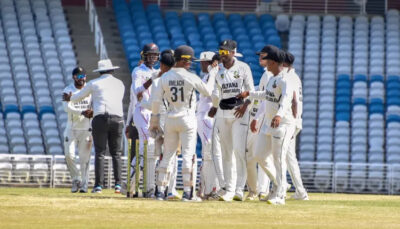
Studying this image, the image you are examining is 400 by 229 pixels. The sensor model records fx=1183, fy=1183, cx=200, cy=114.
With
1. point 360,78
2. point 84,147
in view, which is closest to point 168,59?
point 84,147

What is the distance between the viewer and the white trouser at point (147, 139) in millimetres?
18141

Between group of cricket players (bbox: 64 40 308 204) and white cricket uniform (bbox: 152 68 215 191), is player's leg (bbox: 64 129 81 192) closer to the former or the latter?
group of cricket players (bbox: 64 40 308 204)

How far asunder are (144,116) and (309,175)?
985cm

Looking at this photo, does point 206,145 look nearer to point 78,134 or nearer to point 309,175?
point 78,134

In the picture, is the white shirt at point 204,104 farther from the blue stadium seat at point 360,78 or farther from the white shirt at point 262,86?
the blue stadium seat at point 360,78

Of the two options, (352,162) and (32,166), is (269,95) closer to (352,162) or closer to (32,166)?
(32,166)

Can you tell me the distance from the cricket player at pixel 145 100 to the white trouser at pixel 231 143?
114cm

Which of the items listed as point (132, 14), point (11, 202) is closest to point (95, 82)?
point (11, 202)

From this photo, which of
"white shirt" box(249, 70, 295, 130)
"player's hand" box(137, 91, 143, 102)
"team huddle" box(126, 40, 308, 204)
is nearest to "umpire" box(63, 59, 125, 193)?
"team huddle" box(126, 40, 308, 204)

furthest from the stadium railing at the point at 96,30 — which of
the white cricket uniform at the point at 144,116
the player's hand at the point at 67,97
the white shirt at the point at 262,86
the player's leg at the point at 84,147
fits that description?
the white cricket uniform at the point at 144,116

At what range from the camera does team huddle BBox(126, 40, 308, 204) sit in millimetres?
16812

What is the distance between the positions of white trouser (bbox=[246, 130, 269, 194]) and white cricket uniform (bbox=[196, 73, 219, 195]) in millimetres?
589

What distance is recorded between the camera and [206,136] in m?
18.8

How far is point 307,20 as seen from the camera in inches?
1390
